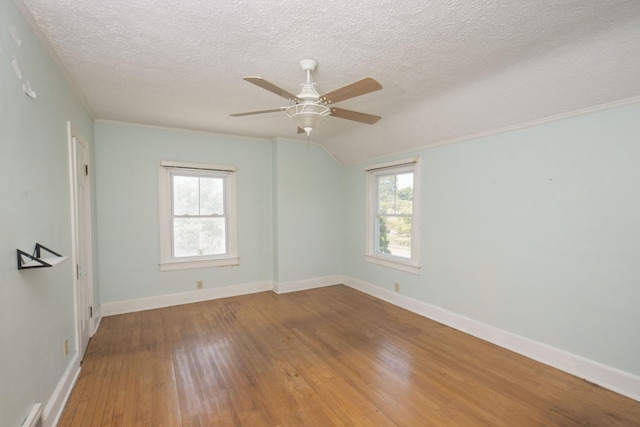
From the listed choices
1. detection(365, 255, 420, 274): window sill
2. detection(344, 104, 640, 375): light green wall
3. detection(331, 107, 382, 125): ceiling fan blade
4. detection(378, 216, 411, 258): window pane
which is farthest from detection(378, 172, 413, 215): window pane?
detection(331, 107, 382, 125): ceiling fan blade

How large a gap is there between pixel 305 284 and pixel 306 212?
4.09ft

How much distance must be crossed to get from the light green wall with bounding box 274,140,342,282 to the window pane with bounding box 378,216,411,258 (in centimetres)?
96

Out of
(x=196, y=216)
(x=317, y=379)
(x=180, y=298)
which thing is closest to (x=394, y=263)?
(x=317, y=379)

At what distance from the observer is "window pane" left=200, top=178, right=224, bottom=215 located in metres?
4.46

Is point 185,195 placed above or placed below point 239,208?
above

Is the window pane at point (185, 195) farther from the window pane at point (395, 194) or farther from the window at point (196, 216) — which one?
the window pane at point (395, 194)

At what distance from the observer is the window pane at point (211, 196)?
176 inches

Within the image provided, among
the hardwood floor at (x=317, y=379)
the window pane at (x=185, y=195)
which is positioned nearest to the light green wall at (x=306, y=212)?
the window pane at (x=185, y=195)

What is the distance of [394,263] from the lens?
434cm

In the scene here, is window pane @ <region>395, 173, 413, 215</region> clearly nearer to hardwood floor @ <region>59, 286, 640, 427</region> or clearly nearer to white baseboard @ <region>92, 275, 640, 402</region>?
white baseboard @ <region>92, 275, 640, 402</region>

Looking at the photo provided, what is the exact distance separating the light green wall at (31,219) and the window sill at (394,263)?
371 centimetres

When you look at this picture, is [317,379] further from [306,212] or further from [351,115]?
[306,212]

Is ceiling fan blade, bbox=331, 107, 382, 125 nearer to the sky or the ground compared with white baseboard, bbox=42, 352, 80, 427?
nearer to the sky

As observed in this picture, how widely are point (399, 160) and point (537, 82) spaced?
77.3 inches
